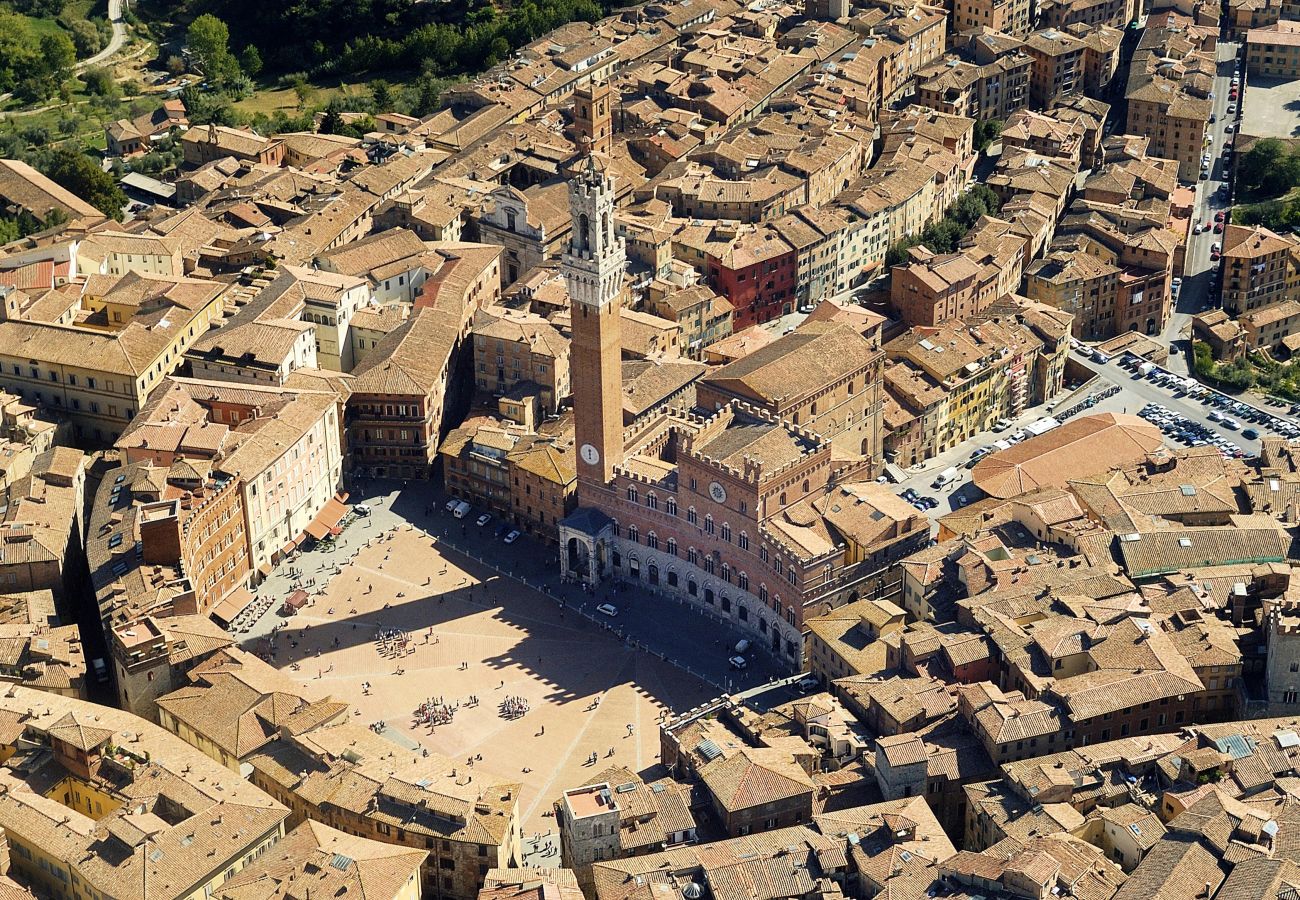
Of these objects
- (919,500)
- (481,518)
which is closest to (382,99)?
(481,518)

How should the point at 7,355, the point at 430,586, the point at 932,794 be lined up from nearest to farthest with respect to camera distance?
the point at 932,794
the point at 430,586
the point at 7,355

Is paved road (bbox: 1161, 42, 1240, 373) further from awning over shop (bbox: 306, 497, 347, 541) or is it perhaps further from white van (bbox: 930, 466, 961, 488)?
awning over shop (bbox: 306, 497, 347, 541)

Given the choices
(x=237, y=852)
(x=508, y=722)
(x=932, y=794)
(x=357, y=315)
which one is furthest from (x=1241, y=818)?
(x=357, y=315)

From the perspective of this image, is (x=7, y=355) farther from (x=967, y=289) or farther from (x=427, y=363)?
(x=967, y=289)

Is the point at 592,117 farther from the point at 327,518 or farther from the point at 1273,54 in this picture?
the point at 1273,54

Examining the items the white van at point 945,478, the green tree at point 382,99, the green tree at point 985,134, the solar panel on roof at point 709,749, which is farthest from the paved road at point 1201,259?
the green tree at point 382,99

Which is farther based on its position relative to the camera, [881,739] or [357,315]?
[357,315]

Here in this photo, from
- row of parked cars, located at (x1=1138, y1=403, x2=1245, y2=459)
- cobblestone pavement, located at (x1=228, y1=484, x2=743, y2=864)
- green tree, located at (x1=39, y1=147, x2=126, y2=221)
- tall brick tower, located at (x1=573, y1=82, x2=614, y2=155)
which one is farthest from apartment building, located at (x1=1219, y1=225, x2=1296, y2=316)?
green tree, located at (x1=39, y1=147, x2=126, y2=221)
